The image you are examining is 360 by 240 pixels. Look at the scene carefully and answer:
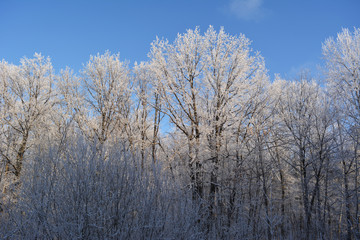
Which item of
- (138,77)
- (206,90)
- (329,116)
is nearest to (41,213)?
(206,90)

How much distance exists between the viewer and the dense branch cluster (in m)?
5.20

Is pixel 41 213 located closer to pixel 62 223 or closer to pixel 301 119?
pixel 62 223

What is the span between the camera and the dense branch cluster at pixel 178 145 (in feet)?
17.0

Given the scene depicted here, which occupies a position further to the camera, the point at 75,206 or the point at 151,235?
the point at 151,235

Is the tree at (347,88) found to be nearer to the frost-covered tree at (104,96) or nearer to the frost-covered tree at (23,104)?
the frost-covered tree at (104,96)

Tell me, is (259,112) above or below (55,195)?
above

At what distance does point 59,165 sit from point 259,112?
9934 mm

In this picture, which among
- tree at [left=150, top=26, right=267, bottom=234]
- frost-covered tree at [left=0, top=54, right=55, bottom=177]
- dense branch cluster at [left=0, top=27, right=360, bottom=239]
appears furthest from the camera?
frost-covered tree at [left=0, top=54, right=55, bottom=177]

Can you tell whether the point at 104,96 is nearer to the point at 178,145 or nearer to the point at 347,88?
the point at 178,145

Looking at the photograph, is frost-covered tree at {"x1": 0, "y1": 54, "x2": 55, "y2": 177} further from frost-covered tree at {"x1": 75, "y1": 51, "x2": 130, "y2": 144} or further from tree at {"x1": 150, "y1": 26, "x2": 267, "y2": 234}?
tree at {"x1": 150, "y1": 26, "x2": 267, "y2": 234}

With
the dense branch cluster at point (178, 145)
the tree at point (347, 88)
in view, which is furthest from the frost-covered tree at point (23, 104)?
the tree at point (347, 88)

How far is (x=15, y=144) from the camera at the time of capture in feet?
43.1

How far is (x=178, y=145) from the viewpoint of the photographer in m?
11.3

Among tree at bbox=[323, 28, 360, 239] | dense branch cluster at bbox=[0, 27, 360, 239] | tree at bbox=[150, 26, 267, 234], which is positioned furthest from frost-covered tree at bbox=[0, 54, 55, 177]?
tree at bbox=[323, 28, 360, 239]
